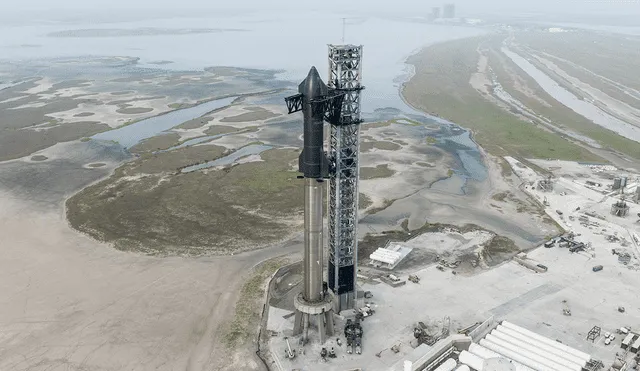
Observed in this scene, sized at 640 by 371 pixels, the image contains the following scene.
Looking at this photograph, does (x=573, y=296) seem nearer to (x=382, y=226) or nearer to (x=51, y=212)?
(x=382, y=226)

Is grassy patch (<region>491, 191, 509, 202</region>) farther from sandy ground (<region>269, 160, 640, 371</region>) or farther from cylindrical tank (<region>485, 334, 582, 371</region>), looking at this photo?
cylindrical tank (<region>485, 334, 582, 371</region>)

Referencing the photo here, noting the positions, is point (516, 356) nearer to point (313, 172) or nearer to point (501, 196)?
point (313, 172)

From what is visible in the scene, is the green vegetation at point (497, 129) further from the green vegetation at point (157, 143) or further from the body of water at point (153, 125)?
the green vegetation at point (157, 143)

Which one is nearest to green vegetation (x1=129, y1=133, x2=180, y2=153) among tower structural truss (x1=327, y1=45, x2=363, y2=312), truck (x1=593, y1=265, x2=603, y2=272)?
tower structural truss (x1=327, y1=45, x2=363, y2=312)

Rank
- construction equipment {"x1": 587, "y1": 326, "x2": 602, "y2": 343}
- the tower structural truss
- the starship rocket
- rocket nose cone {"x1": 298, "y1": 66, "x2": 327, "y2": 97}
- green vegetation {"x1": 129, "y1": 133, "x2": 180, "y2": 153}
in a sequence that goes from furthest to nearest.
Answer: green vegetation {"x1": 129, "y1": 133, "x2": 180, "y2": 153} → construction equipment {"x1": 587, "y1": 326, "x2": 602, "y2": 343} → the tower structural truss → the starship rocket → rocket nose cone {"x1": 298, "y1": 66, "x2": 327, "y2": 97}

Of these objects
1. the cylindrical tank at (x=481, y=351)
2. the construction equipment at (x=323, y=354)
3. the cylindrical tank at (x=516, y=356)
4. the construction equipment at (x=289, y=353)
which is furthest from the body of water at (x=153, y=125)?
the cylindrical tank at (x=516, y=356)
